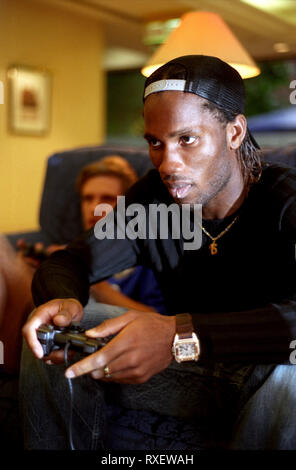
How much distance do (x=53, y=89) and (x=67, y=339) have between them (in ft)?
13.7

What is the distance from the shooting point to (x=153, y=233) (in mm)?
1176

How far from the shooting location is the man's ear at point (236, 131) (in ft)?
3.28

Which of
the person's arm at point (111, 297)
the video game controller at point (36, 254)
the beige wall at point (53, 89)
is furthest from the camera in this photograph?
the beige wall at point (53, 89)

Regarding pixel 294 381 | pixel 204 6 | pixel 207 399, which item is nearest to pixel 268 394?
pixel 294 381

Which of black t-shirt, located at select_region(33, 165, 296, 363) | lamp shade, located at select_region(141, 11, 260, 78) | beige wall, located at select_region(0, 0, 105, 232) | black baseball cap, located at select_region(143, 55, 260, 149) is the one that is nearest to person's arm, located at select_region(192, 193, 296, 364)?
black t-shirt, located at select_region(33, 165, 296, 363)

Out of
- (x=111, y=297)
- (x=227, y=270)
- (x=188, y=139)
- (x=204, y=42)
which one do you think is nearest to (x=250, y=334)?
(x=227, y=270)

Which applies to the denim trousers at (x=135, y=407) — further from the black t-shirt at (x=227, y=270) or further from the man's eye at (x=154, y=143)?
the man's eye at (x=154, y=143)

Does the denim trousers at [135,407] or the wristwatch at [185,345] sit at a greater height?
the wristwatch at [185,345]

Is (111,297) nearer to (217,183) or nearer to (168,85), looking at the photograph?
(217,183)

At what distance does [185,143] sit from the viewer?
94 cm

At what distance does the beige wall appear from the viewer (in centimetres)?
437

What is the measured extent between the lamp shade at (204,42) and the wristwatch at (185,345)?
1320mm

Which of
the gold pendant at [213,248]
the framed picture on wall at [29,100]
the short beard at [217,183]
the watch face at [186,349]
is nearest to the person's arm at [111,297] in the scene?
the gold pendant at [213,248]

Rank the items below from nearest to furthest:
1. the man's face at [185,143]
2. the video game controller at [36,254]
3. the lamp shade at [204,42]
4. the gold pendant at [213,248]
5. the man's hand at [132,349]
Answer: the man's hand at [132,349] → the man's face at [185,143] → the gold pendant at [213,248] → the video game controller at [36,254] → the lamp shade at [204,42]
